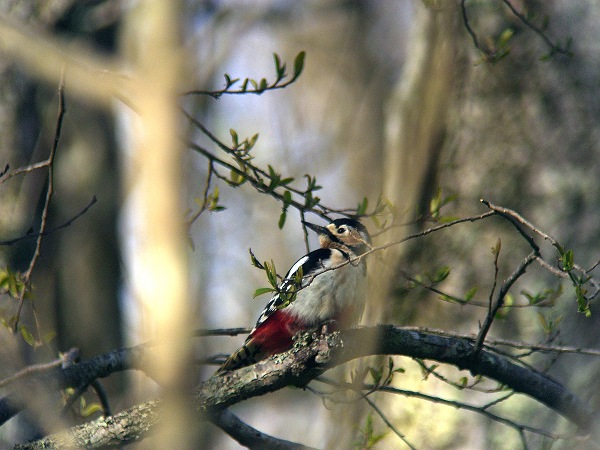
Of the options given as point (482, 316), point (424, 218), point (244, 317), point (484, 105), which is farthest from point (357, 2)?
point (424, 218)

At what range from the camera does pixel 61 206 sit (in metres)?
7.52

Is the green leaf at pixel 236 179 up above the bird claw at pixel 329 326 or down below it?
above

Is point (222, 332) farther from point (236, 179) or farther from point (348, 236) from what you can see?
point (348, 236)

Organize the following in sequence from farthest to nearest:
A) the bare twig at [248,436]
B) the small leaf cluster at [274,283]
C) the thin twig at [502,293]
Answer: the bare twig at [248,436] → the small leaf cluster at [274,283] → the thin twig at [502,293]

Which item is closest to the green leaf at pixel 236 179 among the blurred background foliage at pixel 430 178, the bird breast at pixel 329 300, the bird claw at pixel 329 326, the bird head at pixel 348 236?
the blurred background foliage at pixel 430 178

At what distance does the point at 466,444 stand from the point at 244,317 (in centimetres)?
848

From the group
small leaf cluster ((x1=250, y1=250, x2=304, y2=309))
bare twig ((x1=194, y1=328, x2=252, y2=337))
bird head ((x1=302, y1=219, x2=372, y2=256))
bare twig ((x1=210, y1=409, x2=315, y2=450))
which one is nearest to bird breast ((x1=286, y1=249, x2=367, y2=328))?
bare twig ((x1=194, y1=328, x2=252, y2=337))

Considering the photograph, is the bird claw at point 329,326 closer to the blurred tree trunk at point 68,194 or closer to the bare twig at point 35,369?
the bare twig at point 35,369

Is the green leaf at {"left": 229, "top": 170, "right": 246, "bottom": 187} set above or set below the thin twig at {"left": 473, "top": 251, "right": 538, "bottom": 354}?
above

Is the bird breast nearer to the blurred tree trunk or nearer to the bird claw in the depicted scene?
the bird claw

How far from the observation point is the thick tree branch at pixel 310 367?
3035 millimetres

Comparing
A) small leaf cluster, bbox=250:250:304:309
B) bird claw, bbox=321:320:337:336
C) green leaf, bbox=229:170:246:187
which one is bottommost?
small leaf cluster, bbox=250:250:304:309

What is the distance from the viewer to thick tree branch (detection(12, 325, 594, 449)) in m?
3.04

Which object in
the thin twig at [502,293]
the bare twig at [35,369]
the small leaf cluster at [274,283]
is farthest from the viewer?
the bare twig at [35,369]
